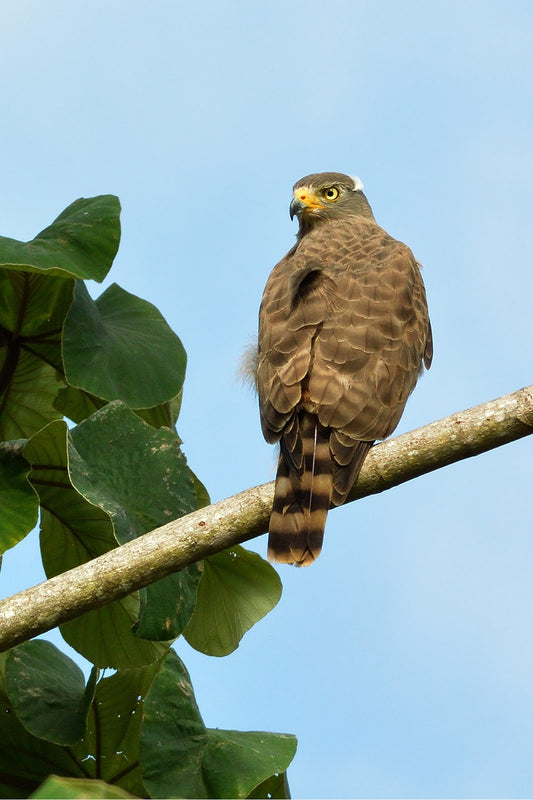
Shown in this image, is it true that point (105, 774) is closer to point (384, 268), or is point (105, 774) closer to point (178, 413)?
point (178, 413)

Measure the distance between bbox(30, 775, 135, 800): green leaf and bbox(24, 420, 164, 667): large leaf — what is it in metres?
1.65

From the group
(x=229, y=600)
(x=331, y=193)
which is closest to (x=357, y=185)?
(x=331, y=193)

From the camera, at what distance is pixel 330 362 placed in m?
3.23

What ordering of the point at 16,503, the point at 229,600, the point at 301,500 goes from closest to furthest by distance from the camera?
the point at 301,500, the point at 16,503, the point at 229,600

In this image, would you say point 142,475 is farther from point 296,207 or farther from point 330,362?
point 296,207

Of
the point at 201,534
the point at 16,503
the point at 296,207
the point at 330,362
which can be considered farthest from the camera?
the point at 296,207

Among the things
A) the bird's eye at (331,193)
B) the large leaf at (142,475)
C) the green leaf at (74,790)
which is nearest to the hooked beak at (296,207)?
the bird's eye at (331,193)

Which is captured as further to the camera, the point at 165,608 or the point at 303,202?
the point at 303,202

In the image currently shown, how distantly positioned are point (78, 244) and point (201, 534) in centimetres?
163

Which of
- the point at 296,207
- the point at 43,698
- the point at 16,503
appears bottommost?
the point at 43,698

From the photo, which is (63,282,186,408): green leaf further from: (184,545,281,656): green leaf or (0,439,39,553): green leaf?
(184,545,281,656): green leaf

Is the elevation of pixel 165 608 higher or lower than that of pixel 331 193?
lower

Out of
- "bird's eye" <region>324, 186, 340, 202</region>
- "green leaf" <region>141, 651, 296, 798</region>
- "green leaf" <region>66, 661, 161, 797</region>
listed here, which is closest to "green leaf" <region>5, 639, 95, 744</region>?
"green leaf" <region>66, 661, 161, 797</region>

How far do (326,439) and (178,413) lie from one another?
132cm
